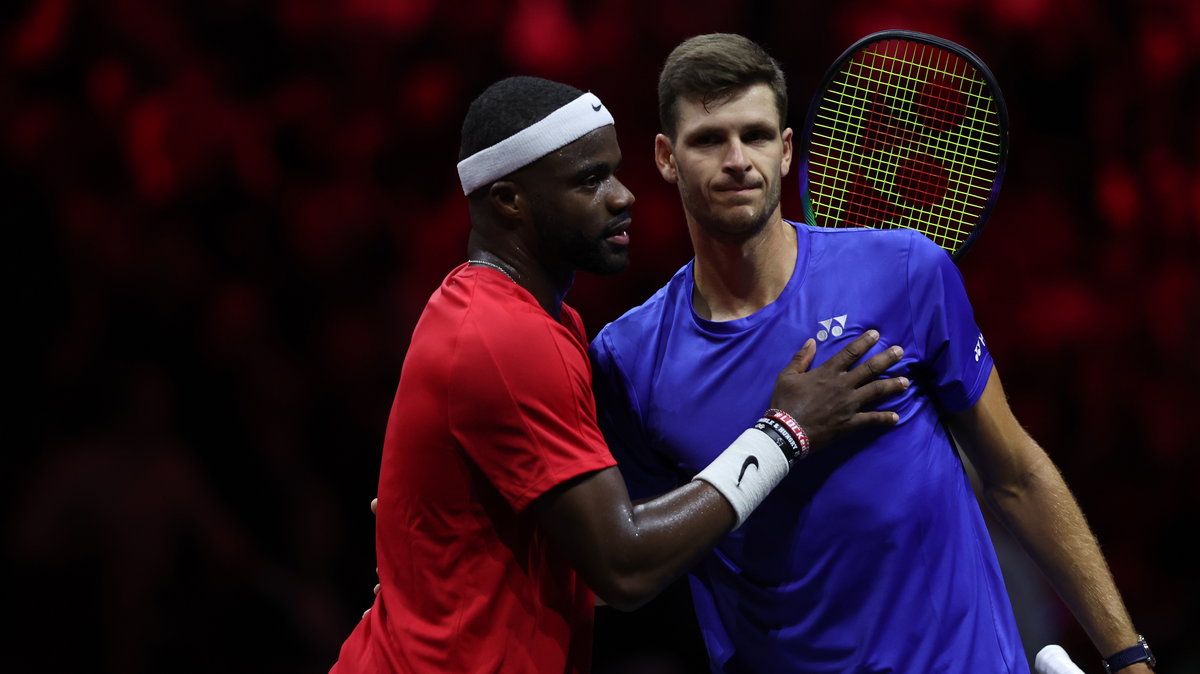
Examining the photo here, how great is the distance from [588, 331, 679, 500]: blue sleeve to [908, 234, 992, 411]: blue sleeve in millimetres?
484

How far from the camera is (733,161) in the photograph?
213 cm

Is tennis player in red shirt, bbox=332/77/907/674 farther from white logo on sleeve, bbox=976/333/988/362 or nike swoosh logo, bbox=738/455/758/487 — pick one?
white logo on sleeve, bbox=976/333/988/362

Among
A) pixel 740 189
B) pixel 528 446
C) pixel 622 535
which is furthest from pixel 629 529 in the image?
pixel 740 189

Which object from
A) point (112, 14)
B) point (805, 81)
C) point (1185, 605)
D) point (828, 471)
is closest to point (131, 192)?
point (112, 14)

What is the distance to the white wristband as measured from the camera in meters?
1.90

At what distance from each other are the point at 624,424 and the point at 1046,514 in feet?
2.41

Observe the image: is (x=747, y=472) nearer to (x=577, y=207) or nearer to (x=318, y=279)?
(x=577, y=207)

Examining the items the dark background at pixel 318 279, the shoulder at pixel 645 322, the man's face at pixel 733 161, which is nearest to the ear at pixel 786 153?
the man's face at pixel 733 161

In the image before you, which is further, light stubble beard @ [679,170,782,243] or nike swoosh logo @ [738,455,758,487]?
light stubble beard @ [679,170,782,243]

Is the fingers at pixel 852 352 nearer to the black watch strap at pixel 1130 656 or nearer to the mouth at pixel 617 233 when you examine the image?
the mouth at pixel 617 233

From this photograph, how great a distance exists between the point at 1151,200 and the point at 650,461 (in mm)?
3089

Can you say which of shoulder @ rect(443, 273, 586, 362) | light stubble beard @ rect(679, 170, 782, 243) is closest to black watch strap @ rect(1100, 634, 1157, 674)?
light stubble beard @ rect(679, 170, 782, 243)

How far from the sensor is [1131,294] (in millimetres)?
4543

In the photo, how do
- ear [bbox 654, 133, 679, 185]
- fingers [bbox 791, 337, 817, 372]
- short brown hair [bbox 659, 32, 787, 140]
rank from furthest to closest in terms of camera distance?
ear [bbox 654, 133, 679, 185] → short brown hair [bbox 659, 32, 787, 140] → fingers [bbox 791, 337, 817, 372]
